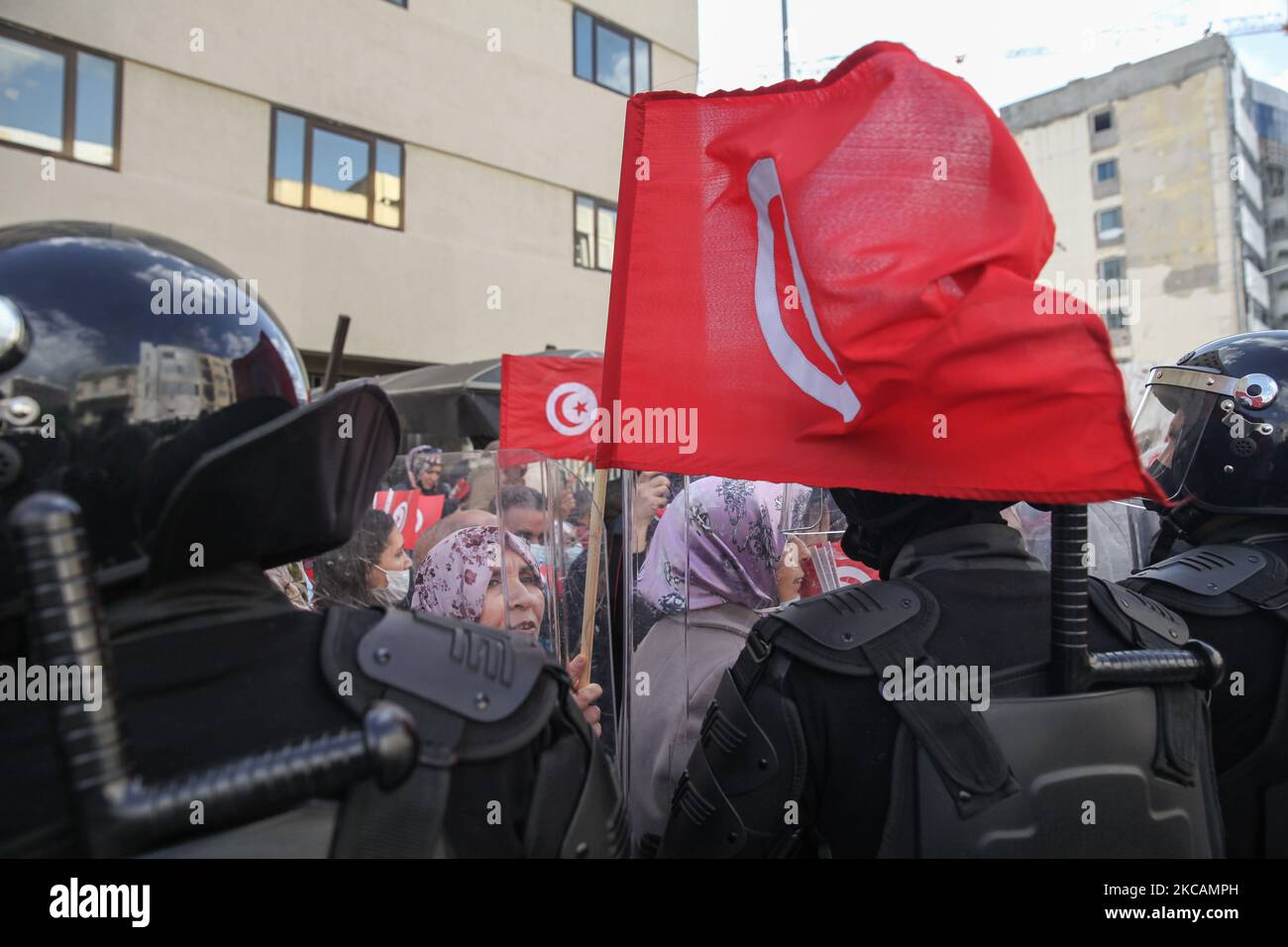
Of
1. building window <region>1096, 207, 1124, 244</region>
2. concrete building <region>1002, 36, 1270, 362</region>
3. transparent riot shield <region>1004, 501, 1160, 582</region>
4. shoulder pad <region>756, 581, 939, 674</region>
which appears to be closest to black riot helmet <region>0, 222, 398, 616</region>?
shoulder pad <region>756, 581, 939, 674</region>

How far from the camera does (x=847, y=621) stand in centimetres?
161

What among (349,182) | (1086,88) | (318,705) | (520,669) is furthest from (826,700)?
(1086,88)

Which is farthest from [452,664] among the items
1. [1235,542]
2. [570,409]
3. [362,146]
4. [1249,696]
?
[362,146]

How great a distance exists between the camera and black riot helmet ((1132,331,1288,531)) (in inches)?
88.7

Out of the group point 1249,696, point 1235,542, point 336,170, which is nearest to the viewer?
point 1249,696

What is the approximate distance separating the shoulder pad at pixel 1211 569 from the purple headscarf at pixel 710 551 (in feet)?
3.19

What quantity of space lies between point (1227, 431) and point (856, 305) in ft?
4.42

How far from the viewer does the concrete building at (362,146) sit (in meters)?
8.97

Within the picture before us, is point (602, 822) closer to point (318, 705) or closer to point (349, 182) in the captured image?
point (318, 705)

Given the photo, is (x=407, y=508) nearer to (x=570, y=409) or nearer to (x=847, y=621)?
(x=570, y=409)

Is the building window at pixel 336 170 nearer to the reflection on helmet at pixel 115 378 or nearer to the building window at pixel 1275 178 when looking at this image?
the reflection on helmet at pixel 115 378
